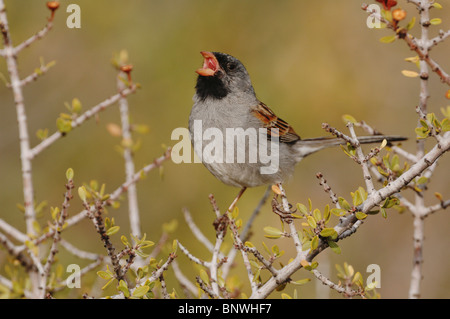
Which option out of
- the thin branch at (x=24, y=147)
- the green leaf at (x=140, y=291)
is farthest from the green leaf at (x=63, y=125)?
the green leaf at (x=140, y=291)

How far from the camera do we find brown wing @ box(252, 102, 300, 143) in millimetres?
3658

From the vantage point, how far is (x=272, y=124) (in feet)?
12.4

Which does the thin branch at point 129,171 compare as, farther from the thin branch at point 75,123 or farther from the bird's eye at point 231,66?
the bird's eye at point 231,66

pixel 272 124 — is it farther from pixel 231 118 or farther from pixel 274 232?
pixel 274 232

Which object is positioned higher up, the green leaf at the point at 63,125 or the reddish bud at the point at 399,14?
the reddish bud at the point at 399,14

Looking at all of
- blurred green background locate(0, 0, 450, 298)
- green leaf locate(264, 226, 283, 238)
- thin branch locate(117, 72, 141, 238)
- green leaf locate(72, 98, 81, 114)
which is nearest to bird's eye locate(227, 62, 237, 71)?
thin branch locate(117, 72, 141, 238)

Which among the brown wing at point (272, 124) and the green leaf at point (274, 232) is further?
the brown wing at point (272, 124)

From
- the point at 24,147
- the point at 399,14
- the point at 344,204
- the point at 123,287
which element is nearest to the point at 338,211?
the point at 344,204

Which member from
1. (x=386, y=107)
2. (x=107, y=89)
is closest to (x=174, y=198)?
(x=107, y=89)

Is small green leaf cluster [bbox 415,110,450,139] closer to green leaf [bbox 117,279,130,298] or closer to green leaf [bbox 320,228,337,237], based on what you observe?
green leaf [bbox 320,228,337,237]

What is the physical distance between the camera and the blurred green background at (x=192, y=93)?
492 centimetres

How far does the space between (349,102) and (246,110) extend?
7.29 feet

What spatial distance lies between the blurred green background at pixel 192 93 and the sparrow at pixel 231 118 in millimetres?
1130

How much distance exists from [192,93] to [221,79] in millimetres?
1553
